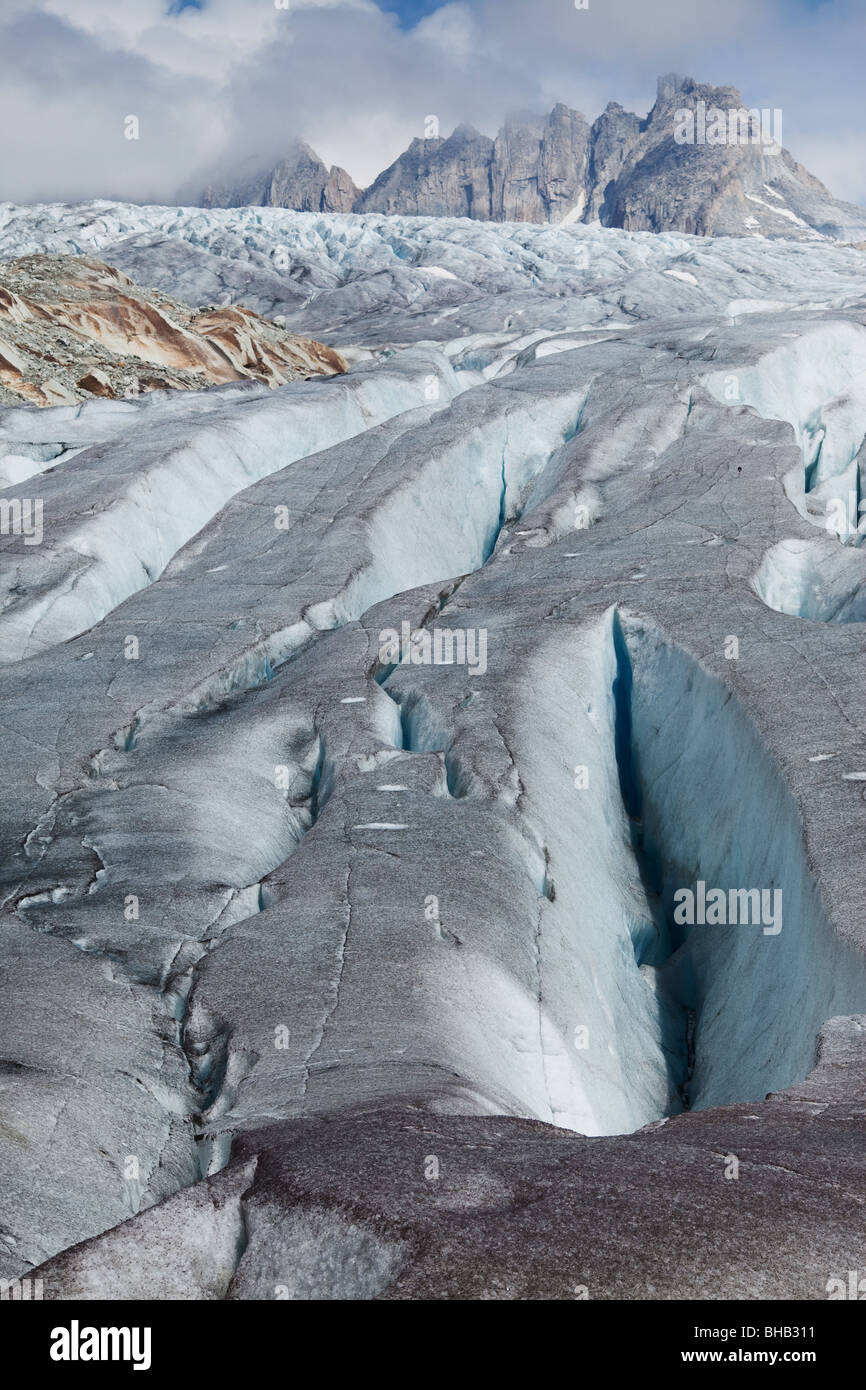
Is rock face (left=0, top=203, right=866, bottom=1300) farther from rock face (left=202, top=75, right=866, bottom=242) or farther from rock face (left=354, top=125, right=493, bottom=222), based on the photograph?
rock face (left=354, top=125, right=493, bottom=222)

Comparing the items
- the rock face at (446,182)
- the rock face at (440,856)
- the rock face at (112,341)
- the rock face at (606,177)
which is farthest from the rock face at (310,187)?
the rock face at (440,856)

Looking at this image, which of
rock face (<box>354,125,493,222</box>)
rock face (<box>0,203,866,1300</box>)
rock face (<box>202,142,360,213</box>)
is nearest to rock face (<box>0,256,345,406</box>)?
rock face (<box>0,203,866,1300</box>)

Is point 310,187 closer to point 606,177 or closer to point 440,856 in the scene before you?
point 606,177

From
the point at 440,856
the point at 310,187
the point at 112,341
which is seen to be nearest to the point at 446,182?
the point at 310,187

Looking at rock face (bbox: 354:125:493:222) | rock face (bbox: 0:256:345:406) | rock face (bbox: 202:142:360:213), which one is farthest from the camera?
rock face (bbox: 202:142:360:213)

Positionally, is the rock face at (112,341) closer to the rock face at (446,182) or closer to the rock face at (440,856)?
the rock face at (440,856)
